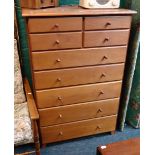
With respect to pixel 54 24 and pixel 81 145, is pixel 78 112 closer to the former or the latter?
pixel 81 145

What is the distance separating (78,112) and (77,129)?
202 mm

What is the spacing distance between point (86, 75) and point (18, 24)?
788mm

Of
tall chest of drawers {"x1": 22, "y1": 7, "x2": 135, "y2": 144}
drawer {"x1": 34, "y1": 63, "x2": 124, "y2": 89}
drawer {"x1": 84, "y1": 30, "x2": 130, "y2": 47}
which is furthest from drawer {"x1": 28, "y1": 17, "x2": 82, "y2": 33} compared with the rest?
drawer {"x1": 34, "y1": 63, "x2": 124, "y2": 89}

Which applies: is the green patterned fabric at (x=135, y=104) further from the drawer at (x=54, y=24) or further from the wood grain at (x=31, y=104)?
the wood grain at (x=31, y=104)

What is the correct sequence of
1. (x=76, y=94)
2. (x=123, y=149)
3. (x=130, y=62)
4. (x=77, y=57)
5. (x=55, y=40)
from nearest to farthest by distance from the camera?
(x=123, y=149) < (x=55, y=40) < (x=77, y=57) < (x=76, y=94) < (x=130, y=62)

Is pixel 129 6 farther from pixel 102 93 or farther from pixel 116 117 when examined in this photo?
pixel 116 117

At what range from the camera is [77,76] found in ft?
5.86

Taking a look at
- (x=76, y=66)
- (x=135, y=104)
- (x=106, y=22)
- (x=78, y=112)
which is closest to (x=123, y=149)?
(x=78, y=112)

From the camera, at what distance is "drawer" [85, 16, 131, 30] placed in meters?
1.64

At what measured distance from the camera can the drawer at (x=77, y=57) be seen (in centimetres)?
162

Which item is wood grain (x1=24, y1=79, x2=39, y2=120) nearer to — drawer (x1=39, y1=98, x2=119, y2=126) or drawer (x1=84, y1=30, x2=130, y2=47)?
drawer (x1=39, y1=98, x2=119, y2=126)

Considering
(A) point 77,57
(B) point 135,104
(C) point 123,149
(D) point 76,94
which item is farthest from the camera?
(B) point 135,104
